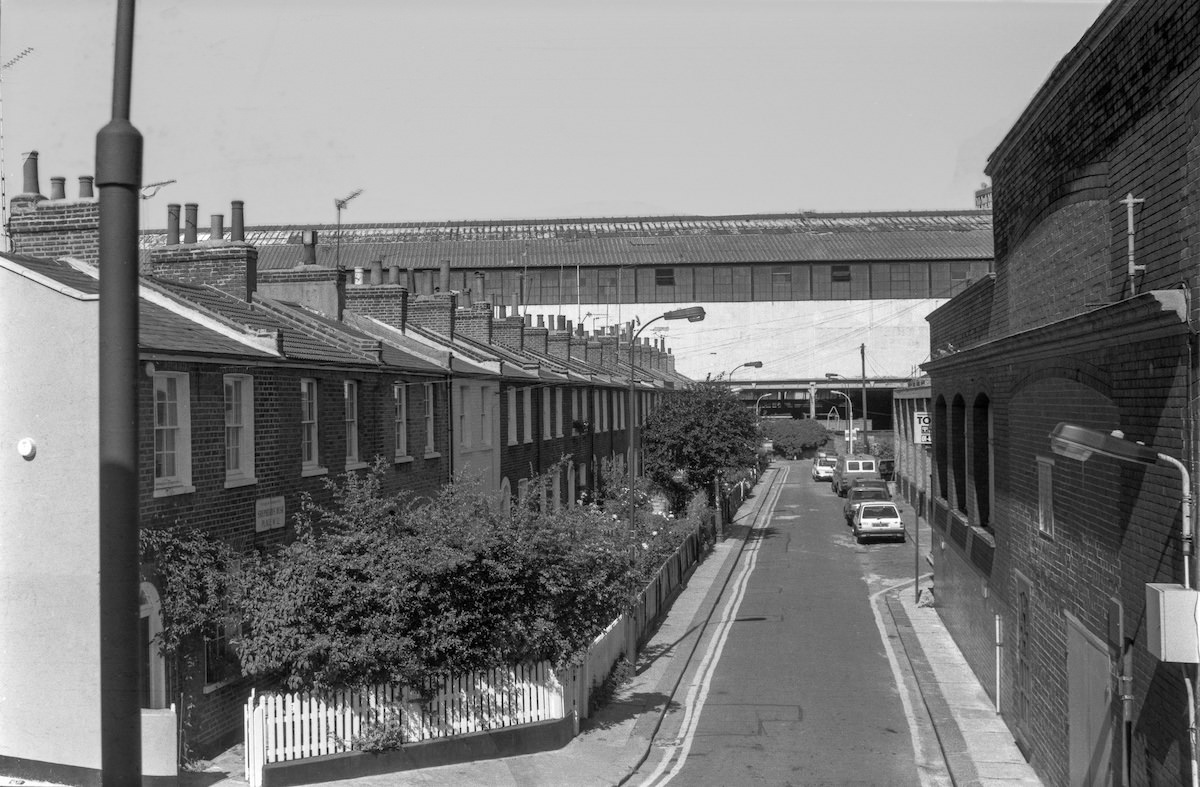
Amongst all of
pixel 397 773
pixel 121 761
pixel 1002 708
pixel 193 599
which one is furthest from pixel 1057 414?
pixel 121 761

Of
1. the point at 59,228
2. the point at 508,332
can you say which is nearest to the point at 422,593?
the point at 59,228

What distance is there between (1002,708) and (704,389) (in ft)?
93.1

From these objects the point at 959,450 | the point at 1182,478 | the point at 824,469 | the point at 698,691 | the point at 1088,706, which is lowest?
the point at 698,691

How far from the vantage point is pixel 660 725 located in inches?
762

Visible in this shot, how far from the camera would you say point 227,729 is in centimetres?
1620

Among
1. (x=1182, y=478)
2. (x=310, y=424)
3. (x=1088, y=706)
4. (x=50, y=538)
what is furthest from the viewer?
(x=310, y=424)

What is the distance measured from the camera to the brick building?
10203 millimetres

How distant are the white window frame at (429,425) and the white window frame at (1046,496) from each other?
487 inches

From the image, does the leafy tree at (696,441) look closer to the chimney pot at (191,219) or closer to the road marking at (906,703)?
the road marking at (906,703)

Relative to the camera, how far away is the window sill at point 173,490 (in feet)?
47.0

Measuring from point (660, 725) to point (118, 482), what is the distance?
49.0 feet

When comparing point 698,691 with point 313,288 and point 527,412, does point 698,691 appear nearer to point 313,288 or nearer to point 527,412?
point 313,288

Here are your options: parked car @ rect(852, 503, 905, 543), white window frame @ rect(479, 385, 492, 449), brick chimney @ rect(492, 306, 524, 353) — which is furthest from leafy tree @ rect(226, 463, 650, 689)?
parked car @ rect(852, 503, 905, 543)

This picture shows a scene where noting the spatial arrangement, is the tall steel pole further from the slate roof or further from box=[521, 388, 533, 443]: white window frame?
the slate roof
